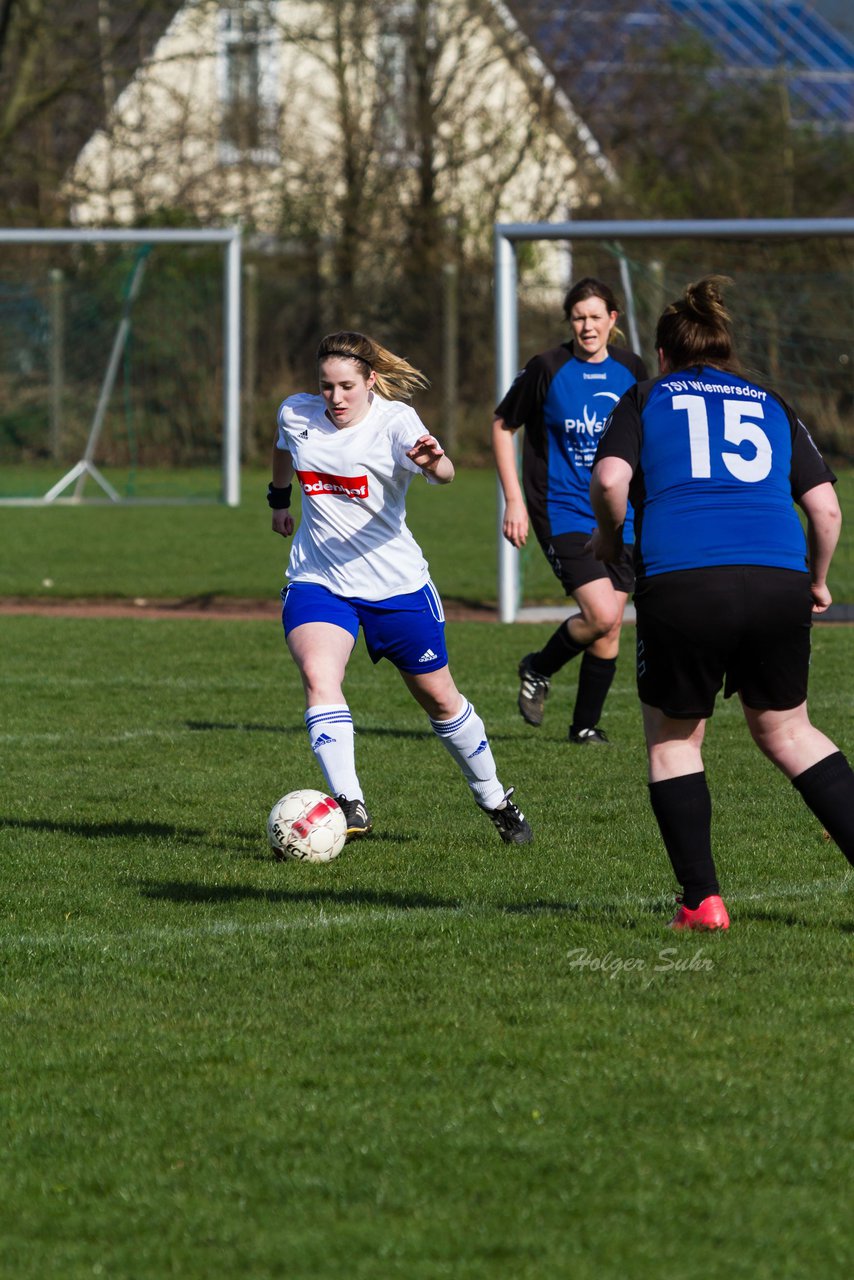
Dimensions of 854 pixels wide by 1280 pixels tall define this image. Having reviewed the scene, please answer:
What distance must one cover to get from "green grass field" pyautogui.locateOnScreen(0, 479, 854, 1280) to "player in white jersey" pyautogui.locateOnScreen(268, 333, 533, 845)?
0.35m

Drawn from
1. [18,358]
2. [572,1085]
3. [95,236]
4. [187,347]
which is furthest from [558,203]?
[572,1085]

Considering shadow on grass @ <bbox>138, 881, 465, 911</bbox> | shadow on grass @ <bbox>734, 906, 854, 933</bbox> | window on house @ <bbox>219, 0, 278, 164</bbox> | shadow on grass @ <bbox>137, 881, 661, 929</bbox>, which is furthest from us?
window on house @ <bbox>219, 0, 278, 164</bbox>

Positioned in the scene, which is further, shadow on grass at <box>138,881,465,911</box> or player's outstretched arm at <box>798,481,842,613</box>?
shadow on grass at <box>138,881,465,911</box>

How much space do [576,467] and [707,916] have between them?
13.0 ft

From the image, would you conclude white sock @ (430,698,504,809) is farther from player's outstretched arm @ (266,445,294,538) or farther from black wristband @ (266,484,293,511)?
black wristband @ (266,484,293,511)

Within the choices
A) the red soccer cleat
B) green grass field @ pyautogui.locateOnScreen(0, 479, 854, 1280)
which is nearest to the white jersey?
green grass field @ pyautogui.locateOnScreen(0, 479, 854, 1280)

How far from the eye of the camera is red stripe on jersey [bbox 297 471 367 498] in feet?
20.4

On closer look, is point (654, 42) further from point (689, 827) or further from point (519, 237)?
point (689, 827)

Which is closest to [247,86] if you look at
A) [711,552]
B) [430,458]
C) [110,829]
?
[110,829]

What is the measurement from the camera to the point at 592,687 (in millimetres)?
8484

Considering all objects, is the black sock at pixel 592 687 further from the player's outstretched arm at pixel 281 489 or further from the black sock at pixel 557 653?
the player's outstretched arm at pixel 281 489

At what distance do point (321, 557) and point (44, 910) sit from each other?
5.15ft

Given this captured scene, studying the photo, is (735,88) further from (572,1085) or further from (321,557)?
(572,1085)

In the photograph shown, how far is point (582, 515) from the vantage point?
8547 mm
